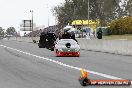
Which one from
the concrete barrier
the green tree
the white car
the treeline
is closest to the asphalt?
the white car

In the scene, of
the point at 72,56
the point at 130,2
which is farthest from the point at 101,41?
the point at 130,2

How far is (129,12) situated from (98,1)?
16.2 m

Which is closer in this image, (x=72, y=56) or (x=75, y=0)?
(x=72, y=56)

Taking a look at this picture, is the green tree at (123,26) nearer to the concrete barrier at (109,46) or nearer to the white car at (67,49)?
the concrete barrier at (109,46)

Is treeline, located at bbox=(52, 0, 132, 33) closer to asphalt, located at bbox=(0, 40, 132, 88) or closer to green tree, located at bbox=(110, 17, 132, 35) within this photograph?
green tree, located at bbox=(110, 17, 132, 35)

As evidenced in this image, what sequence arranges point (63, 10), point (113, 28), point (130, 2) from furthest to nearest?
1. point (63, 10)
2. point (130, 2)
3. point (113, 28)

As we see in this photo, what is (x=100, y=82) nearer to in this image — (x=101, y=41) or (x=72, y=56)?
(x=72, y=56)

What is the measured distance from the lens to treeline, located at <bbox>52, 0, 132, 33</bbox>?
122 metres

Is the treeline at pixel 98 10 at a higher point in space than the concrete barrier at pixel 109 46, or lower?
higher

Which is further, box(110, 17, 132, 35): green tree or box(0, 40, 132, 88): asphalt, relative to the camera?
box(110, 17, 132, 35): green tree

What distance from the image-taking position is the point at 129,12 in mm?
136500

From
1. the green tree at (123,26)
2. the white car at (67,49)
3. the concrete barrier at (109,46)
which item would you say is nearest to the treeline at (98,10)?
the green tree at (123,26)

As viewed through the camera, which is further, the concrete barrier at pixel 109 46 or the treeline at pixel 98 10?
the treeline at pixel 98 10

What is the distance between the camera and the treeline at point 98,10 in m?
122
